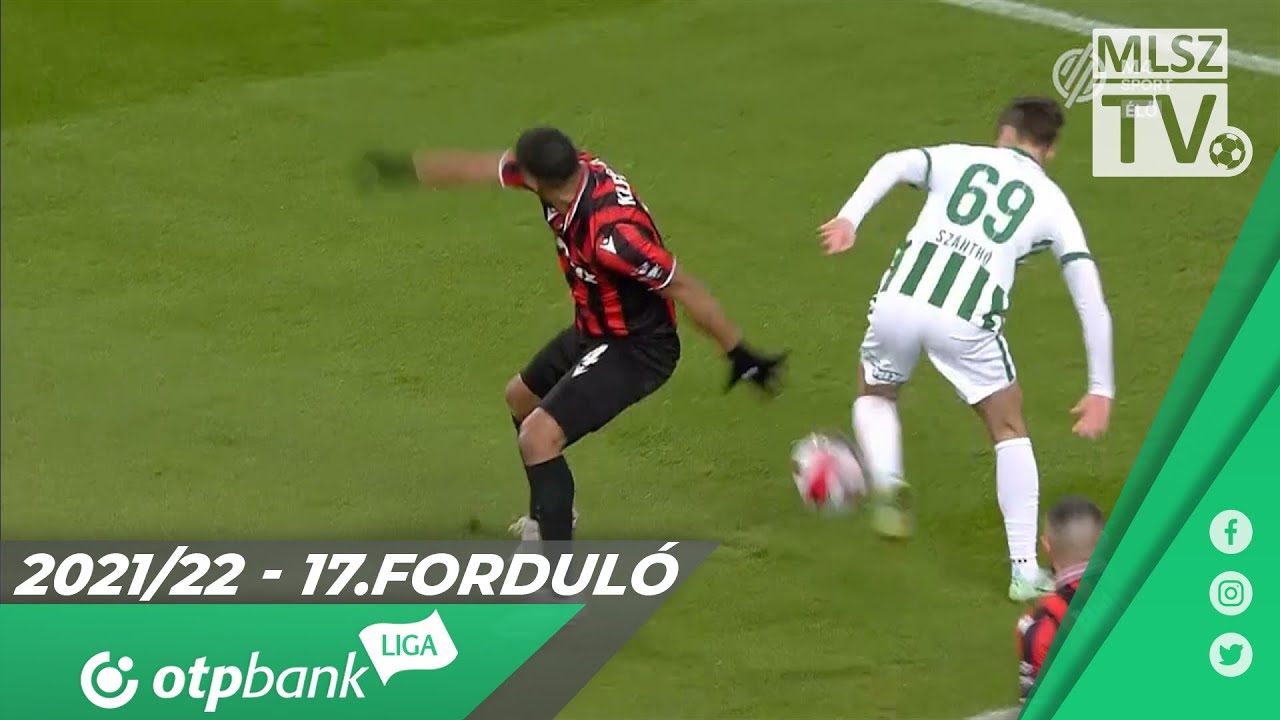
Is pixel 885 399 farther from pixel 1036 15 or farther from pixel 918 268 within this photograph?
pixel 1036 15

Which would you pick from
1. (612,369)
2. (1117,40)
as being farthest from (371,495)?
(1117,40)

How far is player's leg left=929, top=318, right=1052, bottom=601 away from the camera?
7605 millimetres

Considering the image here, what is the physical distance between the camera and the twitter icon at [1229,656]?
6.09 meters

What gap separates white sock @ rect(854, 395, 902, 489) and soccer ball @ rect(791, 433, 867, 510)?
2.8 inches

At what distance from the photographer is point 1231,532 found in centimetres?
612

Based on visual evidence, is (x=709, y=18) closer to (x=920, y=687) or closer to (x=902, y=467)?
(x=902, y=467)

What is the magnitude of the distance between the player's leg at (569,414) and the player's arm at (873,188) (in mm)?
1037

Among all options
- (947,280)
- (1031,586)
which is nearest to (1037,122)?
(947,280)

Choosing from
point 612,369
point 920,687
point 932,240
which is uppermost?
point 932,240

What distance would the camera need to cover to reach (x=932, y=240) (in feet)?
25.0

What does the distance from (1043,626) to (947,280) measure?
1.77 m

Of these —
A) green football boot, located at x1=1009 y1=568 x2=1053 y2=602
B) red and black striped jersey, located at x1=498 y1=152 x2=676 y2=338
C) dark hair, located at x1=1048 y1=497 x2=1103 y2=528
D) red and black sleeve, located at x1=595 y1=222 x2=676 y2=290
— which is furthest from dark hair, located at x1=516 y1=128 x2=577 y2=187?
green football boot, located at x1=1009 y1=568 x2=1053 y2=602

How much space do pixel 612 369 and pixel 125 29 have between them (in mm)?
6423

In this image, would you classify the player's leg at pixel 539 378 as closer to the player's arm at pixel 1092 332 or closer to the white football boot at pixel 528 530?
the white football boot at pixel 528 530
